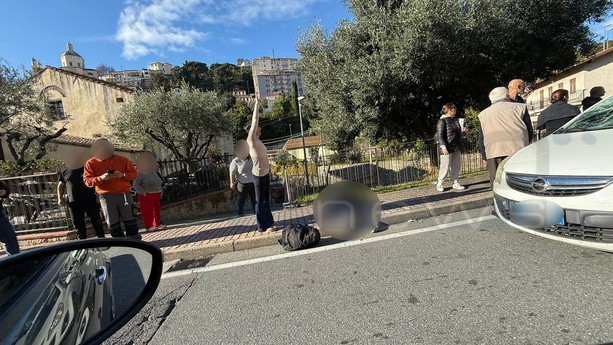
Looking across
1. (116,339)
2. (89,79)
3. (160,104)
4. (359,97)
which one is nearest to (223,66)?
(89,79)

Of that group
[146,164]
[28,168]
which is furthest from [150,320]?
[28,168]

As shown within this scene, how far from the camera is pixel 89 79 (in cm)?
2395

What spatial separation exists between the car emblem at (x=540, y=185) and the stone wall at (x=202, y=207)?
7425 millimetres

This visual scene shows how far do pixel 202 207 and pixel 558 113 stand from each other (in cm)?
931

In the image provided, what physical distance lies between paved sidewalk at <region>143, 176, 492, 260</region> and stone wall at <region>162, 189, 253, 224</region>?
7.30 ft

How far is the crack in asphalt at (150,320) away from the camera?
2.72 metres

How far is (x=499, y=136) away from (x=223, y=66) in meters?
111

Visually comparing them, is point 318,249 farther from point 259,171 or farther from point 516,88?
point 516,88

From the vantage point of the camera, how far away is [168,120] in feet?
63.2

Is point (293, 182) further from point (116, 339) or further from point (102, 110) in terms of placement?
point (102, 110)

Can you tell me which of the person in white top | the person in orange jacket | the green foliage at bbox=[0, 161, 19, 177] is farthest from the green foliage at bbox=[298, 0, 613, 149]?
the green foliage at bbox=[0, 161, 19, 177]

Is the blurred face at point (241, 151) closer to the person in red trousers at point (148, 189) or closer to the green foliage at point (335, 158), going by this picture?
the person in red trousers at point (148, 189)

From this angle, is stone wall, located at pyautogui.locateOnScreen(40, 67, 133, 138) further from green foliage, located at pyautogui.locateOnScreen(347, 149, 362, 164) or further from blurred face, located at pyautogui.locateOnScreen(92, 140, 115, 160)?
blurred face, located at pyautogui.locateOnScreen(92, 140, 115, 160)

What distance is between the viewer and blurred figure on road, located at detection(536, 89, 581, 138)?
5.97m
